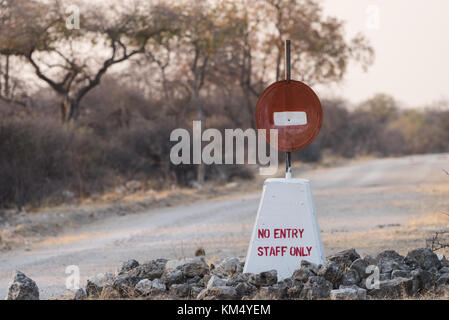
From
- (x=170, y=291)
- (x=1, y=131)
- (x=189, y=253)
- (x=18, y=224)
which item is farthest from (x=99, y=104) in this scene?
(x=170, y=291)

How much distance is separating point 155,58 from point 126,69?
3.35 metres

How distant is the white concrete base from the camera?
6.49m

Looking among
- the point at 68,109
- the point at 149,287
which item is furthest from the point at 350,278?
the point at 68,109

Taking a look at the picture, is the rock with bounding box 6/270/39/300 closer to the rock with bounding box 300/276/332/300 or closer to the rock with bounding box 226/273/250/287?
the rock with bounding box 226/273/250/287

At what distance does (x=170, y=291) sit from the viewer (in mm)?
6637

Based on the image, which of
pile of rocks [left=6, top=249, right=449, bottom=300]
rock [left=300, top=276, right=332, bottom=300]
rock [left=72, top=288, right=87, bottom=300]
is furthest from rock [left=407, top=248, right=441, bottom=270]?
rock [left=72, top=288, right=87, bottom=300]

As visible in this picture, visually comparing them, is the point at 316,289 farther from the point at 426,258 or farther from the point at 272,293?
the point at 426,258

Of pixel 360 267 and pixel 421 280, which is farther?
pixel 360 267

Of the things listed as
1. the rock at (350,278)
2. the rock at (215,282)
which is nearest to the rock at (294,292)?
the rock at (350,278)

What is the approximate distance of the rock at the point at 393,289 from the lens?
20.8ft

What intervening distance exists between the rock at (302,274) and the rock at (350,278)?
0.32m

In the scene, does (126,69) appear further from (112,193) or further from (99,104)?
(112,193)

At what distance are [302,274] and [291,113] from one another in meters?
1.50

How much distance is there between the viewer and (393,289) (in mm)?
6363
